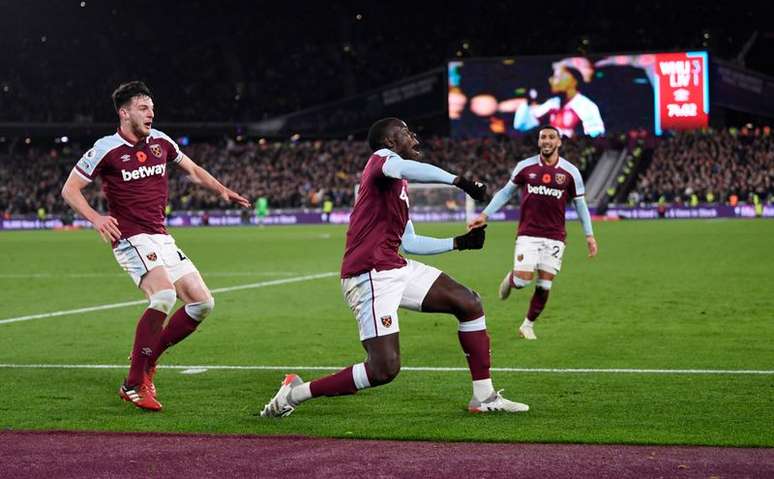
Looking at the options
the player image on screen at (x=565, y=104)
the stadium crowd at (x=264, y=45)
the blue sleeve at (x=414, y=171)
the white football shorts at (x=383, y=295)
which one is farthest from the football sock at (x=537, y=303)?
the stadium crowd at (x=264, y=45)

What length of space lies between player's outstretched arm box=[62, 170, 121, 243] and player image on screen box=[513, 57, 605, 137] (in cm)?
4824

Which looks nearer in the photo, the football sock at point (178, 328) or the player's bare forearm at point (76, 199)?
the player's bare forearm at point (76, 199)

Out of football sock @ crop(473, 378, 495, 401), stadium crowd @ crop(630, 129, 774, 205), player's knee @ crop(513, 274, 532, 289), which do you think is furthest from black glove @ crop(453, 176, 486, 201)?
stadium crowd @ crop(630, 129, 774, 205)

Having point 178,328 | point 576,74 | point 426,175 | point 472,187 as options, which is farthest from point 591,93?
point 472,187

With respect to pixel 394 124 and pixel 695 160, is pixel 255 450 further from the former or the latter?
pixel 695 160

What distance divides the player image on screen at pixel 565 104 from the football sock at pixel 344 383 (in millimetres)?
49035

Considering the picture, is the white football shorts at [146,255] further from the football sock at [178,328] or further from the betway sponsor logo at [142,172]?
the betway sponsor logo at [142,172]

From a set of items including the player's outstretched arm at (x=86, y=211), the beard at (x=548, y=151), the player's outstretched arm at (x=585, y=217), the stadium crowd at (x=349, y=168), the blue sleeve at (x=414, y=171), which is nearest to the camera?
the blue sleeve at (x=414, y=171)

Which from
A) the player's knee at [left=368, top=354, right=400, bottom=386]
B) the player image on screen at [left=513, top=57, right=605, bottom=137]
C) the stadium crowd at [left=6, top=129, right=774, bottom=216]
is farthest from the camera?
the player image on screen at [left=513, top=57, right=605, bottom=137]

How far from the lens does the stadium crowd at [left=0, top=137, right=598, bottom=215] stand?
59312mm

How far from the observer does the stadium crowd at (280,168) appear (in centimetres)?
5931

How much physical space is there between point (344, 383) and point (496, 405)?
3.80 feet

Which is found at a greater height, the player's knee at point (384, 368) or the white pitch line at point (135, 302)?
the player's knee at point (384, 368)

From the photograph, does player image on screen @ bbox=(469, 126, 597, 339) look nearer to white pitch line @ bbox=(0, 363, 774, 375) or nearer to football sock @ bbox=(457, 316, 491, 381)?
white pitch line @ bbox=(0, 363, 774, 375)
